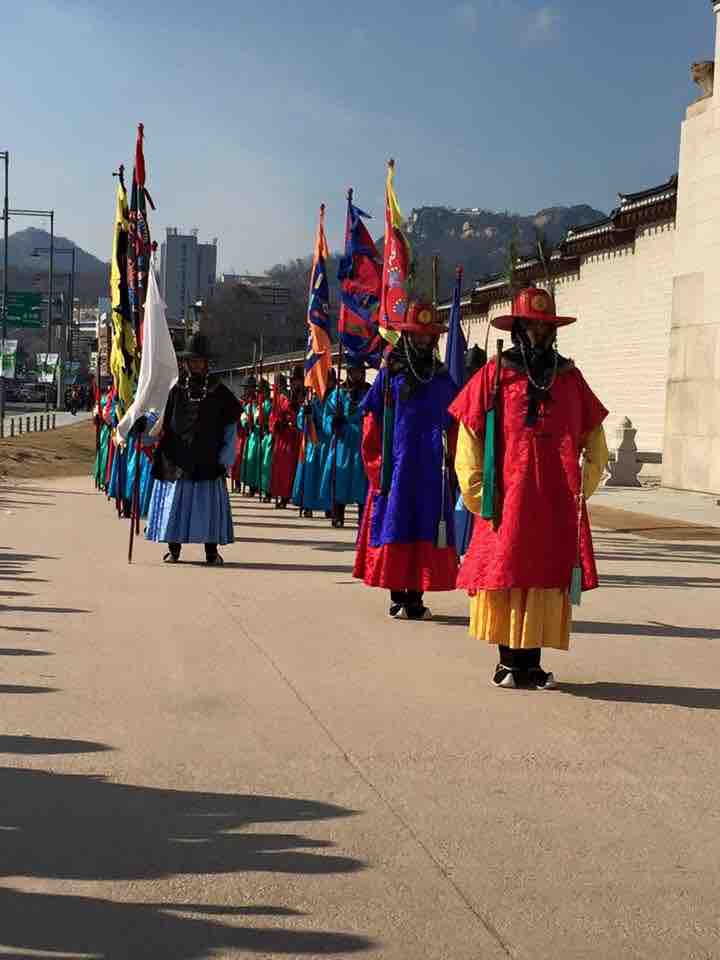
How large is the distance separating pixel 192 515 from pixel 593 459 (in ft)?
18.5

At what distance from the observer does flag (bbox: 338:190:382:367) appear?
16.3 meters

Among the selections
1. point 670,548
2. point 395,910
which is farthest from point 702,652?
point 670,548

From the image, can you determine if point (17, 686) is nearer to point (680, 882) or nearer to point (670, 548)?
point (680, 882)

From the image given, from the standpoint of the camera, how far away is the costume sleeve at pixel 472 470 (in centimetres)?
705

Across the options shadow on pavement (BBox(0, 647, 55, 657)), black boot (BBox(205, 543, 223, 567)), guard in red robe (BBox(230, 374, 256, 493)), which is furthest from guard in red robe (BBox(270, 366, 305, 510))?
shadow on pavement (BBox(0, 647, 55, 657))

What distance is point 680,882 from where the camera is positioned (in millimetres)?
4027

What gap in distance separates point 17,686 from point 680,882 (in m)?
3.49

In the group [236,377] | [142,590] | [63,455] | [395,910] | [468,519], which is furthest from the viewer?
[236,377]

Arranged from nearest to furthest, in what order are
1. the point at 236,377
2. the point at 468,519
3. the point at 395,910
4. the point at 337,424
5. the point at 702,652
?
the point at 395,910, the point at 702,652, the point at 468,519, the point at 337,424, the point at 236,377

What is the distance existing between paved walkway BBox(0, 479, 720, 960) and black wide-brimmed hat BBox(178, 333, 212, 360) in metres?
3.72

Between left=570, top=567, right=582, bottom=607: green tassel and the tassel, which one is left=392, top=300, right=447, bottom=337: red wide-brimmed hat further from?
left=570, top=567, right=582, bottom=607: green tassel

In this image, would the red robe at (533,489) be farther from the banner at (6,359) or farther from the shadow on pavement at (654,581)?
the banner at (6,359)

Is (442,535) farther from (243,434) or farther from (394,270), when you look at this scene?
(243,434)

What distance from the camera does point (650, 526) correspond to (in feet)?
55.6
